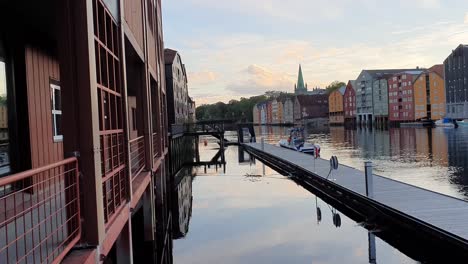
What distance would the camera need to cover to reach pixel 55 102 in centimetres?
969

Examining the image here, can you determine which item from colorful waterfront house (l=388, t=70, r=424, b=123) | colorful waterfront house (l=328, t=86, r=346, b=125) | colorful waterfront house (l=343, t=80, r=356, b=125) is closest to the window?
colorful waterfront house (l=388, t=70, r=424, b=123)

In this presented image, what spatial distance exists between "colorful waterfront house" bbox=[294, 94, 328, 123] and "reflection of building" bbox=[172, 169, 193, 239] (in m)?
126

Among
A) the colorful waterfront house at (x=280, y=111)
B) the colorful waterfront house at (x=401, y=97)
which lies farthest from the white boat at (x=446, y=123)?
the colorful waterfront house at (x=280, y=111)

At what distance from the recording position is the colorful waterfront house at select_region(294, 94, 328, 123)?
497 feet

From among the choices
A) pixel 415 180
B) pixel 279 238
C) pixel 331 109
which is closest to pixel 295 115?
pixel 331 109

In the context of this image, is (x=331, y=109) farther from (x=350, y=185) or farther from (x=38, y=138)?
(x=38, y=138)

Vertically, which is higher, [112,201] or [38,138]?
[38,138]

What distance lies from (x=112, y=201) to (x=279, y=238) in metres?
8.55

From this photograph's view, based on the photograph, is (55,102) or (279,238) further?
(279,238)

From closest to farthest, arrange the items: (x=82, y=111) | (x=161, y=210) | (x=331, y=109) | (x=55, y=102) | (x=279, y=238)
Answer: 1. (x=82, y=111)
2. (x=55, y=102)
3. (x=279, y=238)
4. (x=161, y=210)
5. (x=331, y=109)

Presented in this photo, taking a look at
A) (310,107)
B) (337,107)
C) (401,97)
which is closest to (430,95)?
(401,97)

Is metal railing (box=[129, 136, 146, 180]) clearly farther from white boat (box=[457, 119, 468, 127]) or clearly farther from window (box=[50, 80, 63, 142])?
white boat (box=[457, 119, 468, 127])

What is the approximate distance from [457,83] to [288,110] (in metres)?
80.5

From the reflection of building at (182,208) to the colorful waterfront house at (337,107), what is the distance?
115 m
